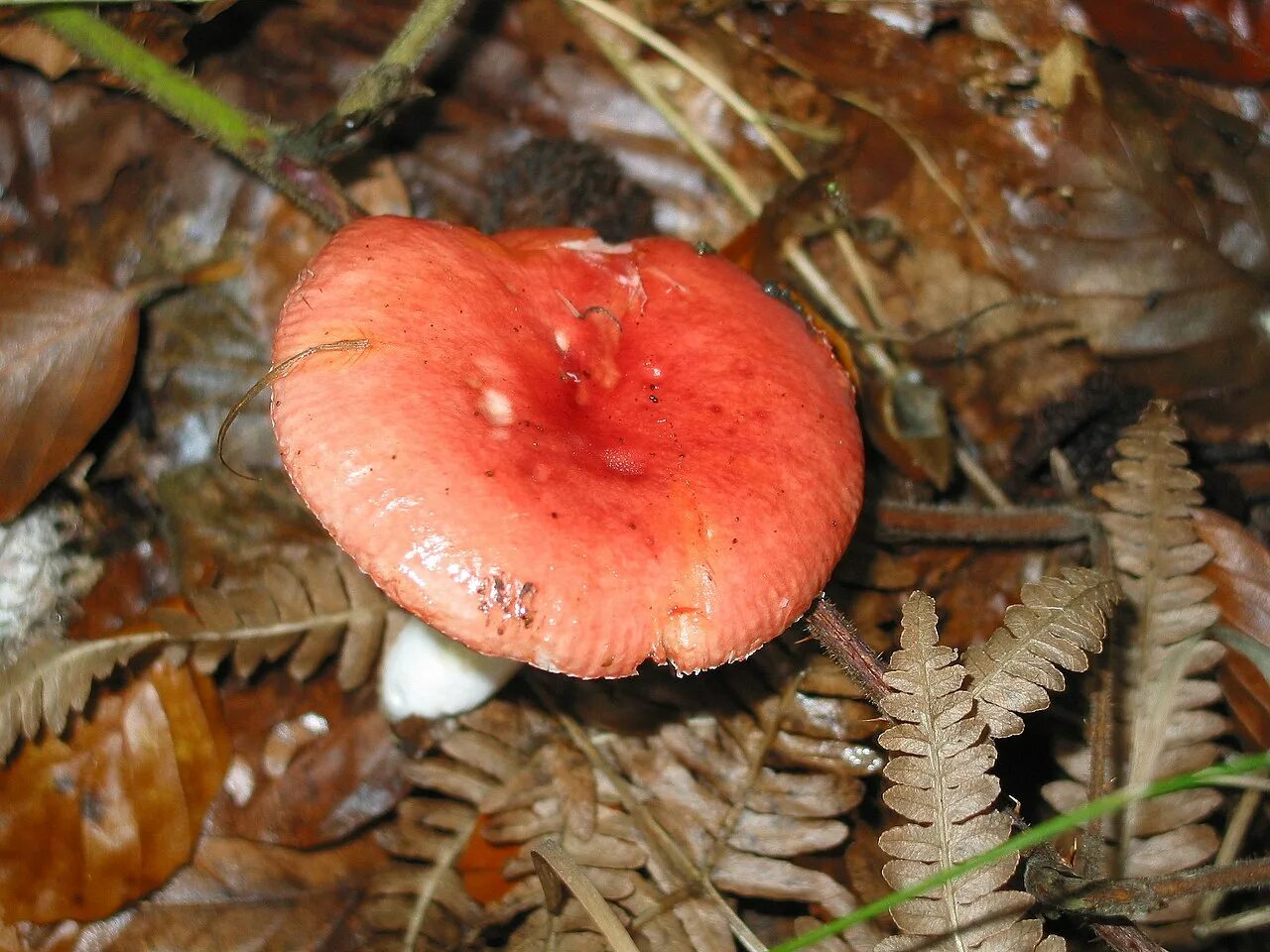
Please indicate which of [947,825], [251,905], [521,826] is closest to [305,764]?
[251,905]

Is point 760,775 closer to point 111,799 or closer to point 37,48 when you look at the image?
point 111,799

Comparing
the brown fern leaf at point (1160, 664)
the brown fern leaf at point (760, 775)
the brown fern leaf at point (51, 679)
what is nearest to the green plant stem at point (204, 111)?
the brown fern leaf at point (51, 679)

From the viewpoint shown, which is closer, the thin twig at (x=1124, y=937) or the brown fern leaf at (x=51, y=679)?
the thin twig at (x=1124, y=937)

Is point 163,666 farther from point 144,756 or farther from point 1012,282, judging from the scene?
point 1012,282

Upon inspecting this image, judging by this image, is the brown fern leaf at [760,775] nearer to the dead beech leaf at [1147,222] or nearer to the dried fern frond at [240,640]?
the dried fern frond at [240,640]

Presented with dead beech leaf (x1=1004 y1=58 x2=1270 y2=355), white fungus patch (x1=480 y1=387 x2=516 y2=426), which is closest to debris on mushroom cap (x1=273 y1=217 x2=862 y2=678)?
white fungus patch (x1=480 y1=387 x2=516 y2=426)
